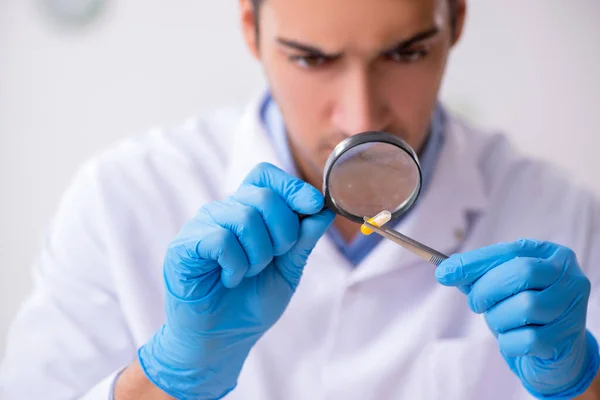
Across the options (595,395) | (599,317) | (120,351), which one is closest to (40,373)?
(120,351)

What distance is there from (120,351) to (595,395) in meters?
1.16

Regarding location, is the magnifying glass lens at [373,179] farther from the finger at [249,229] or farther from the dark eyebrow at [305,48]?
the dark eyebrow at [305,48]

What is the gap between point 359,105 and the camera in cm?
142

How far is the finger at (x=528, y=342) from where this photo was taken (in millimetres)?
1271

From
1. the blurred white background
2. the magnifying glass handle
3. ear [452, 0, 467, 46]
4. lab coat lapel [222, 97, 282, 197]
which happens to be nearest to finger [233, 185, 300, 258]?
the magnifying glass handle

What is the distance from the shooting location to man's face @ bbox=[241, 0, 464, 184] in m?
1.41

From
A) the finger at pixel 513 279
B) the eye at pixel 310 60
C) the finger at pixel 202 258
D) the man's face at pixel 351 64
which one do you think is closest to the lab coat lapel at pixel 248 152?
the man's face at pixel 351 64

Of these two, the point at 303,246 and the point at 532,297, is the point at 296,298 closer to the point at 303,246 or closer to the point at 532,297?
the point at 303,246

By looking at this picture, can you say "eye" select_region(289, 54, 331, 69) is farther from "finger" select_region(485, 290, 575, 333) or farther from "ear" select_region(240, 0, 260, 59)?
"finger" select_region(485, 290, 575, 333)

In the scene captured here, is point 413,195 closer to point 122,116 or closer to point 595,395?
point 595,395

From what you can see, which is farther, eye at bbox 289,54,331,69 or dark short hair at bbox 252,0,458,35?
dark short hair at bbox 252,0,458,35

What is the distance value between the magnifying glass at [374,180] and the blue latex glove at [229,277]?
0.19 ft

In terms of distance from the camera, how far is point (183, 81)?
7.76ft

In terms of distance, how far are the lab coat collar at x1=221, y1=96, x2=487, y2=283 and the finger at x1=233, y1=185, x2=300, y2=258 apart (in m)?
0.36
